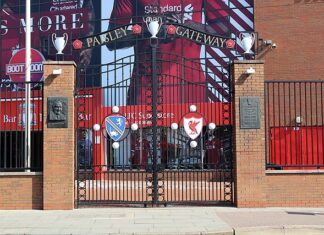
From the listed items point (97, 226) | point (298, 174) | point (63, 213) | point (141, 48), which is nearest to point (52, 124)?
point (63, 213)

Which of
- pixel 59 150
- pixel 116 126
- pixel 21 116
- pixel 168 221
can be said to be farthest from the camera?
pixel 21 116

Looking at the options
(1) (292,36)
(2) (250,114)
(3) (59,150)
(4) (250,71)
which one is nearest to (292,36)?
(1) (292,36)

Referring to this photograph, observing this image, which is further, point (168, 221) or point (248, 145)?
point (248, 145)

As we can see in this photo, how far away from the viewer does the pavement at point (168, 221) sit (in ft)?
34.2

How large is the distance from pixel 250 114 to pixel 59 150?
5010mm

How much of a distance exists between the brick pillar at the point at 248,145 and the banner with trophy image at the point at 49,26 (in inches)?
576

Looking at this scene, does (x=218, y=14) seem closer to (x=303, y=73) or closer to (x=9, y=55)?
(x=303, y=73)

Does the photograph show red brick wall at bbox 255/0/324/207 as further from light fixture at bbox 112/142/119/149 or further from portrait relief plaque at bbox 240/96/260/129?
light fixture at bbox 112/142/119/149

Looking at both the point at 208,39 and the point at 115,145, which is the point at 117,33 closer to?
the point at 208,39

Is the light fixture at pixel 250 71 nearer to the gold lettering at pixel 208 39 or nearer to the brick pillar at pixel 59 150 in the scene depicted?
the gold lettering at pixel 208 39

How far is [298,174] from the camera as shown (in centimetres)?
1346

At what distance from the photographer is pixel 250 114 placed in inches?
535

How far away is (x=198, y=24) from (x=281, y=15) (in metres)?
4.06

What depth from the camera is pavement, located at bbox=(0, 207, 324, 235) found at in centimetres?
1041
